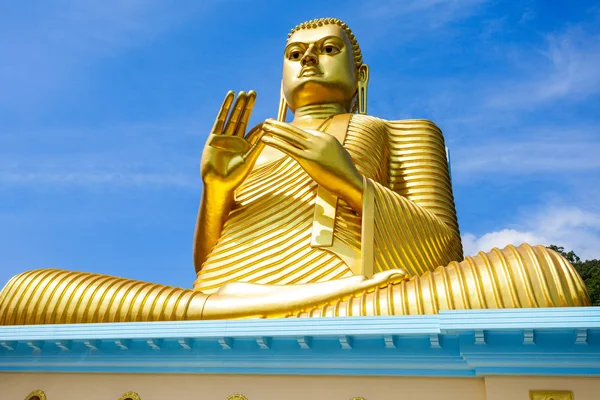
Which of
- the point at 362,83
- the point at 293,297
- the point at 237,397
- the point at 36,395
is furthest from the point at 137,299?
the point at 362,83

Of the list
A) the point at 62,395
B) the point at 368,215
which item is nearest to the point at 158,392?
the point at 62,395

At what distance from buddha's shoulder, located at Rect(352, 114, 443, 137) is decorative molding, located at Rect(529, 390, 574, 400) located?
4.04m

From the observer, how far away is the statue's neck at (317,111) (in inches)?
261

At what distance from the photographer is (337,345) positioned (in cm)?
312

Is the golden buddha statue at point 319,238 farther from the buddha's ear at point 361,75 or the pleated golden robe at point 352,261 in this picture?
the buddha's ear at point 361,75

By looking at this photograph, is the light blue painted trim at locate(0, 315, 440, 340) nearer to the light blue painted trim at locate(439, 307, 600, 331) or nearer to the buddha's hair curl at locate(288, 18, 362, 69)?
the light blue painted trim at locate(439, 307, 600, 331)

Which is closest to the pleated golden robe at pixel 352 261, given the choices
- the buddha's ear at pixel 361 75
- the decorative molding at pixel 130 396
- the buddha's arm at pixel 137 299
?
the buddha's arm at pixel 137 299

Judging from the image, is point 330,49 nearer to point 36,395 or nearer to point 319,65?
point 319,65

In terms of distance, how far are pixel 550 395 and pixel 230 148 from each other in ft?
10.6

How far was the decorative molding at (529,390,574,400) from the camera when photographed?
2.71 meters

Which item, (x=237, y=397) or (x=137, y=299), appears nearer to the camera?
(x=237, y=397)

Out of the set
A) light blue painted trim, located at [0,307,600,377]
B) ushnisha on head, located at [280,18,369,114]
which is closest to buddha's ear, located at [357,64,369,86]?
ushnisha on head, located at [280,18,369,114]

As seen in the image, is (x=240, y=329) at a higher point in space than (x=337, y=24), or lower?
lower

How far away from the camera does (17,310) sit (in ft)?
14.3
